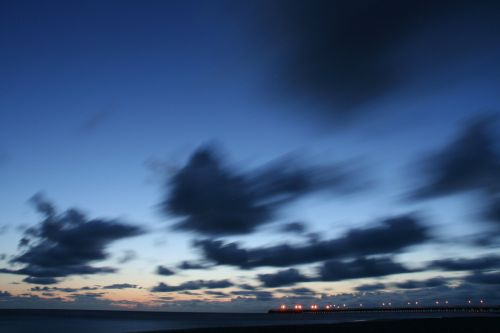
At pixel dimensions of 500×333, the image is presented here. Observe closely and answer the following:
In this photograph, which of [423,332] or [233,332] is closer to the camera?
[423,332]

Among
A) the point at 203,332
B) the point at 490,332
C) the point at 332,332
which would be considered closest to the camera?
the point at 490,332

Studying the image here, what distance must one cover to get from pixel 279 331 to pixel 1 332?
73413mm

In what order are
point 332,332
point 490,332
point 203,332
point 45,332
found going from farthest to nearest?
point 45,332
point 203,332
point 332,332
point 490,332

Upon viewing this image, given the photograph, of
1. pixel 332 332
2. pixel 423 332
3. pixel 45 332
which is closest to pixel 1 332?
pixel 45 332

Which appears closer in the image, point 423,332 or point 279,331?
point 423,332

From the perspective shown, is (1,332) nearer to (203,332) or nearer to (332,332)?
A: (203,332)

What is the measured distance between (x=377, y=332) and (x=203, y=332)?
25.3 metres

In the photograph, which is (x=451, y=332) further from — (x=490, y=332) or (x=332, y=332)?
(x=332, y=332)

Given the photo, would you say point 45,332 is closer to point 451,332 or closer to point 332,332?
point 332,332

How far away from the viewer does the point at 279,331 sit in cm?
6041

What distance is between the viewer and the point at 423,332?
5600 cm

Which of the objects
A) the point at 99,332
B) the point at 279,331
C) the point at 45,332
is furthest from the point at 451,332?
the point at 45,332

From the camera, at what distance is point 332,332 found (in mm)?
57250

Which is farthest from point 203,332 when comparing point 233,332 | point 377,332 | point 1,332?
point 1,332
